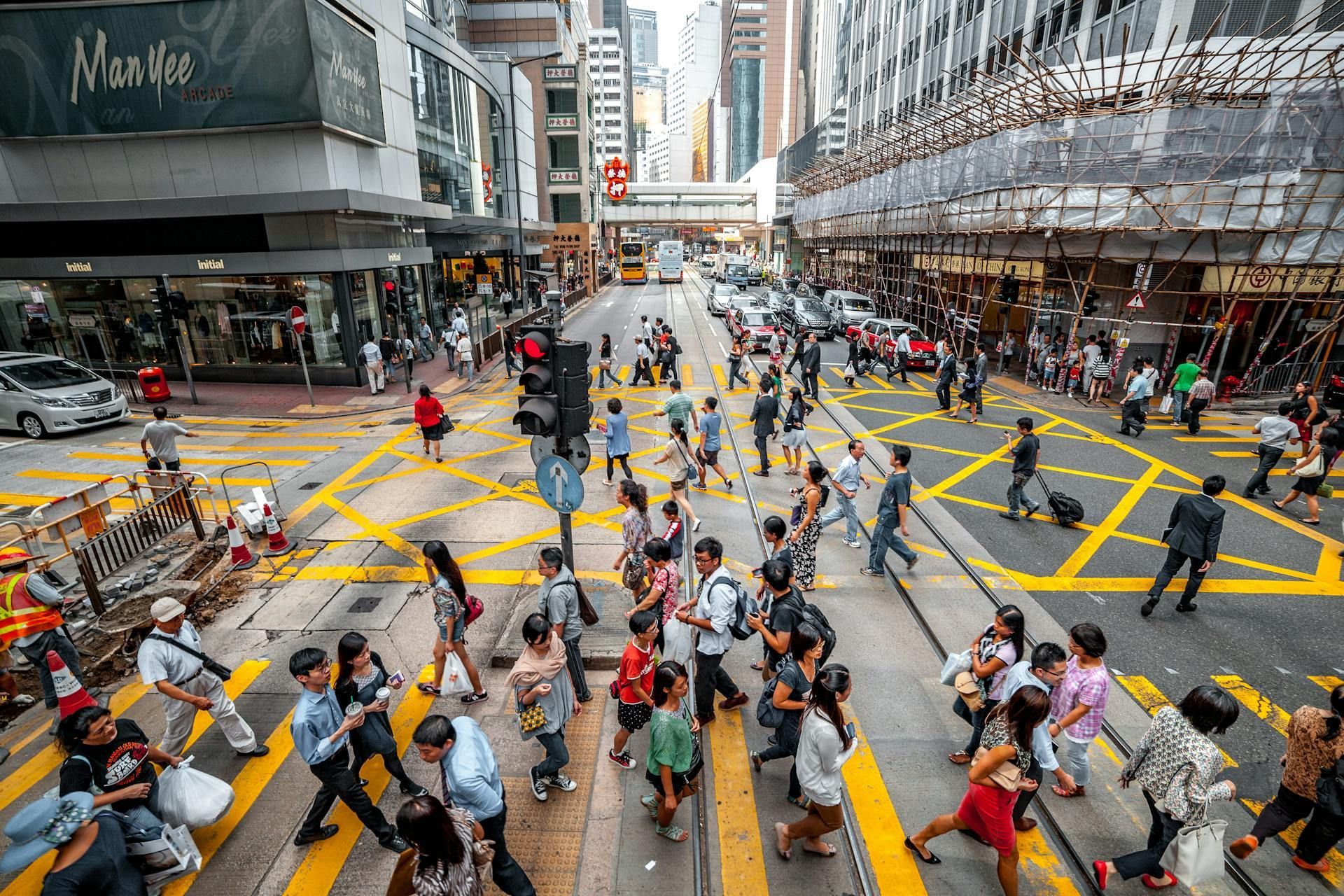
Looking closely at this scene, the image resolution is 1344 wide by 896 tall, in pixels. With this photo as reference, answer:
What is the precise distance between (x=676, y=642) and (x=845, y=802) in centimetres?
177

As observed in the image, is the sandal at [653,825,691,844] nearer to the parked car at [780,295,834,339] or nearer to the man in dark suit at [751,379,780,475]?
the man in dark suit at [751,379,780,475]

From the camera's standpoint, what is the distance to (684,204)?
8175cm

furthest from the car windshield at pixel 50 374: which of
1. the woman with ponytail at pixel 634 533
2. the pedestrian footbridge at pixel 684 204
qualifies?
the pedestrian footbridge at pixel 684 204

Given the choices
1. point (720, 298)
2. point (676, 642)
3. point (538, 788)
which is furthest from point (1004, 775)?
point (720, 298)

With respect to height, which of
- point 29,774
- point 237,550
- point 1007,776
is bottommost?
point 29,774

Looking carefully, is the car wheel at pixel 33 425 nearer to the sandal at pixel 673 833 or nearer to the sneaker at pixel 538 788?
the sneaker at pixel 538 788

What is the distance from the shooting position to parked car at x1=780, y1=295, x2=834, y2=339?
27250 mm

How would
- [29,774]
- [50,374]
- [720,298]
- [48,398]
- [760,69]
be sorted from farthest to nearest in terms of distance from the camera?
[760,69] → [720,298] → [50,374] → [48,398] → [29,774]

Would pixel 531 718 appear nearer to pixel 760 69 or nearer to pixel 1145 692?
pixel 1145 692

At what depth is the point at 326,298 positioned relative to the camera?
1881 centimetres

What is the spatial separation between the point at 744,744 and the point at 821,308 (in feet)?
84.1

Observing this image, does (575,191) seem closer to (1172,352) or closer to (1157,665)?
(1172,352)

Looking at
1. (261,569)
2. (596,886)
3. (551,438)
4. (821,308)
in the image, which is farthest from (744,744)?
(821,308)

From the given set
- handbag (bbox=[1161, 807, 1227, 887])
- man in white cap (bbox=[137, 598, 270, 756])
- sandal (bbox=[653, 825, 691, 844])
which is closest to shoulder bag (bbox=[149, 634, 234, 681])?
man in white cap (bbox=[137, 598, 270, 756])
